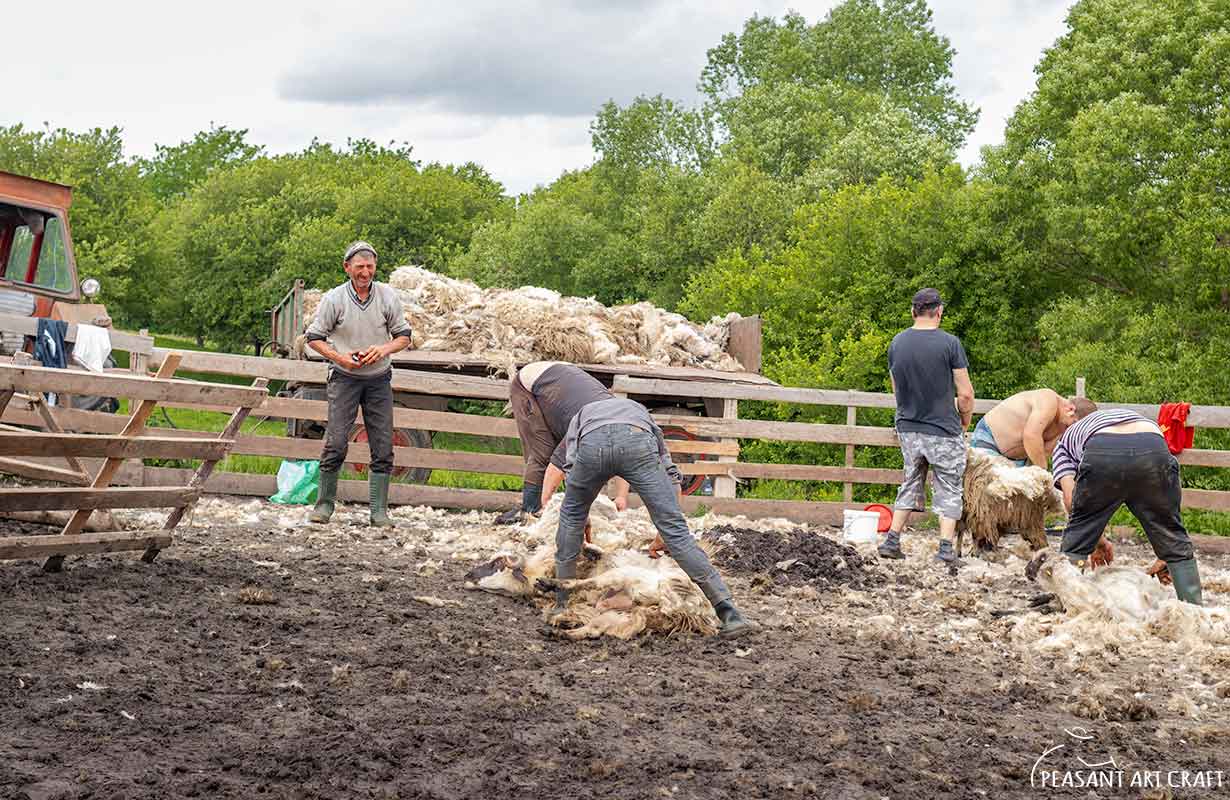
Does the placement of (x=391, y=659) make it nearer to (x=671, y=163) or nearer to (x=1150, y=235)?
(x=1150, y=235)

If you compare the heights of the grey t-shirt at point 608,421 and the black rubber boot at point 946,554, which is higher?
the grey t-shirt at point 608,421

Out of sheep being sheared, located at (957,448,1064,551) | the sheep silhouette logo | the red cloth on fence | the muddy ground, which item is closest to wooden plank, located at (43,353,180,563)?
the muddy ground

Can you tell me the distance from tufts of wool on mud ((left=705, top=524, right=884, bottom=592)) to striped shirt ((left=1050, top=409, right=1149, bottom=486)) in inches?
66.2

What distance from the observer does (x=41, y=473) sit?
6.99 meters

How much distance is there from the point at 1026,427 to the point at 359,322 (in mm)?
5164

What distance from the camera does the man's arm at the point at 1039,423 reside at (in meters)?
8.83

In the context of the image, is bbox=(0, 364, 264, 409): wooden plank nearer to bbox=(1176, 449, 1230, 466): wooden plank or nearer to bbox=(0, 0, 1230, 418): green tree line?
Result: bbox=(1176, 449, 1230, 466): wooden plank

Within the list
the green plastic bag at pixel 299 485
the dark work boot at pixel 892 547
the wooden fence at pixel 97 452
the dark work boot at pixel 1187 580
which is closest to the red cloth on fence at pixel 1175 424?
the dark work boot at pixel 892 547

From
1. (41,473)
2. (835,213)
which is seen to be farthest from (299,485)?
(835,213)

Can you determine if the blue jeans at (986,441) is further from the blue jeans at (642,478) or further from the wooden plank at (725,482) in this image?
the blue jeans at (642,478)

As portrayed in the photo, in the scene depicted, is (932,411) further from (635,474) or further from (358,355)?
(358,355)

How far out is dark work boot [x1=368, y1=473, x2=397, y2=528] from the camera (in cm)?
966

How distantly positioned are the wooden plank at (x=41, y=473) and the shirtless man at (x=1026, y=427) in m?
6.45

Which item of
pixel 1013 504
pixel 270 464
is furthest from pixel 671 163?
pixel 1013 504
